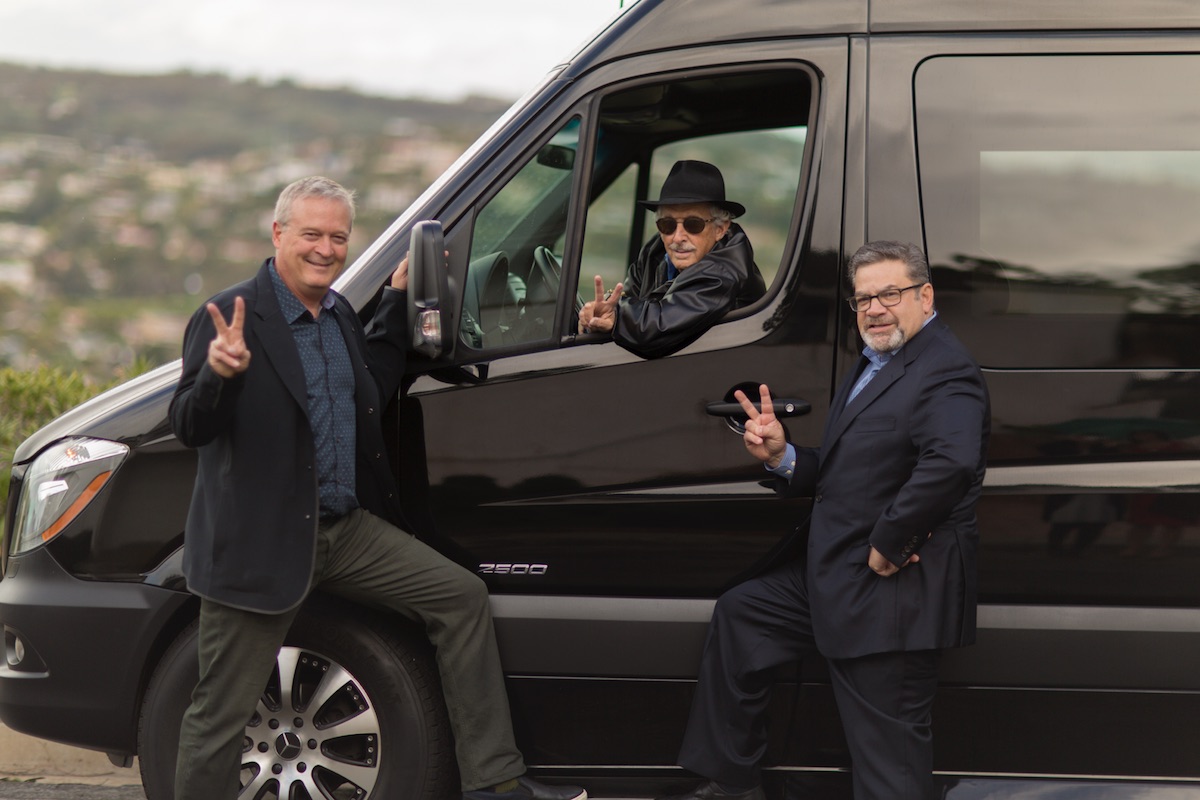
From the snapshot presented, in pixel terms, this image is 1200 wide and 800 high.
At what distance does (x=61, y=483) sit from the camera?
10.9ft

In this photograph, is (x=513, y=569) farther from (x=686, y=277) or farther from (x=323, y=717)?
(x=686, y=277)

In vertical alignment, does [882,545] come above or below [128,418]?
below

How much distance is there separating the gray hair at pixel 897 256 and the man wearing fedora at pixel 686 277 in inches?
14.7

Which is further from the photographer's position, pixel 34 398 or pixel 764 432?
pixel 34 398

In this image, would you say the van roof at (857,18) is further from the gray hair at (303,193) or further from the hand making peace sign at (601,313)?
the gray hair at (303,193)

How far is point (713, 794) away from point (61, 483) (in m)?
1.89

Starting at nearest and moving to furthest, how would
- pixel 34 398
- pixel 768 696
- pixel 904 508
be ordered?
pixel 904 508, pixel 768 696, pixel 34 398

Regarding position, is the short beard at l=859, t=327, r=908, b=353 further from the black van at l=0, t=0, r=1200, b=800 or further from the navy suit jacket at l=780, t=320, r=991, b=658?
the black van at l=0, t=0, r=1200, b=800

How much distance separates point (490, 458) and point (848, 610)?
0.98 metres

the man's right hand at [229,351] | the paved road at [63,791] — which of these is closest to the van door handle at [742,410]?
the man's right hand at [229,351]

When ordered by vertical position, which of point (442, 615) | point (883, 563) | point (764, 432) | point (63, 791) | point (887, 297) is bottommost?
point (63, 791)

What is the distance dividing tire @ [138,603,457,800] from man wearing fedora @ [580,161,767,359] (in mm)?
1015

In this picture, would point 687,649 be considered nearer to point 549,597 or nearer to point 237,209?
point 549,597

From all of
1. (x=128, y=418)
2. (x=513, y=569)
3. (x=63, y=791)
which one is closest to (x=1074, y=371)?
(x=513, y=569)
